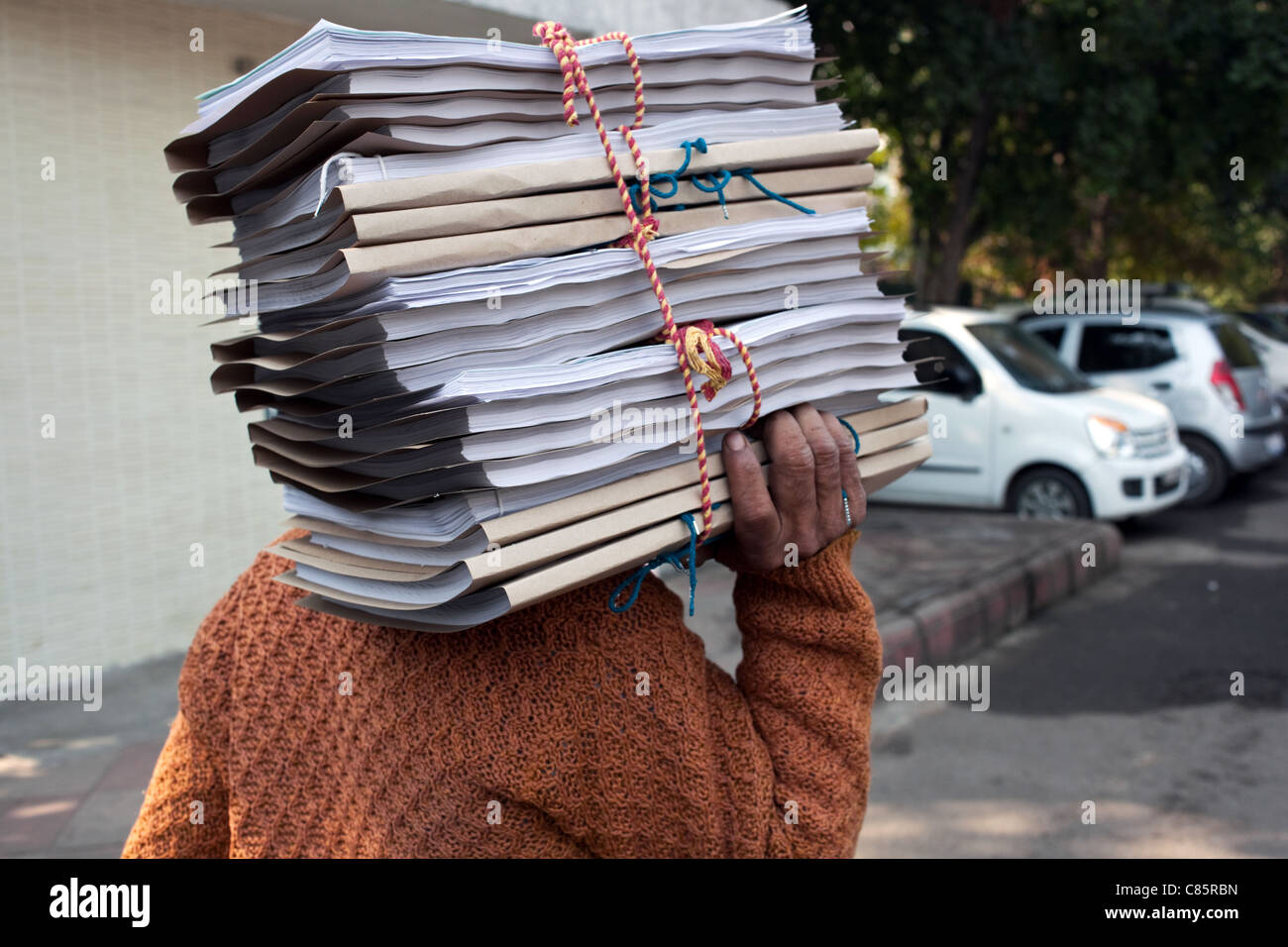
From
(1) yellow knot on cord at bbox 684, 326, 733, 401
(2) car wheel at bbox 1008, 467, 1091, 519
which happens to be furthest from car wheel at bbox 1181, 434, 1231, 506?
(1) yellow knot on cord at bbox 684, 326, 733, 401

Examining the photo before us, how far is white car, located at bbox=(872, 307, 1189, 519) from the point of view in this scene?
8.30 m

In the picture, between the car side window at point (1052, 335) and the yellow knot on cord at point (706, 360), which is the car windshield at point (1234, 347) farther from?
the yellow knot on cord at point (706, 360)

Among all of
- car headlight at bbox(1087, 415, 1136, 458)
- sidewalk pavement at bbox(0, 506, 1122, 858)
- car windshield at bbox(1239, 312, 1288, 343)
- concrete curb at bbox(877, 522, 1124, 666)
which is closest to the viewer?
sidewalk pavement at bbox(0, 506, 1122, 858)

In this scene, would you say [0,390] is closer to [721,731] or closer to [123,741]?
[123,741]

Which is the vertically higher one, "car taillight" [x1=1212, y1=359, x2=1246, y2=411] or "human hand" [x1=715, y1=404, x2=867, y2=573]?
"human hand" [x1=715, y1=404, x2=867, y2=573]

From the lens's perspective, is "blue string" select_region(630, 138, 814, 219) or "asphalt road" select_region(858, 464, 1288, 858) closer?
"blue string" select_region(630, 138, 814, 219)

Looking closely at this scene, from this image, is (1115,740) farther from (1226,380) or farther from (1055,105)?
(1055,105)

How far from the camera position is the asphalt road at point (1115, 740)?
4.10m

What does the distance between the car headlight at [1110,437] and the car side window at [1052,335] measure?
2186 millimetres

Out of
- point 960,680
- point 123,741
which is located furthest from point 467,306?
point 960,680

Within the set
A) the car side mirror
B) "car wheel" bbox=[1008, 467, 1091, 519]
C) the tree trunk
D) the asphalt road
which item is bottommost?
the asphalt road

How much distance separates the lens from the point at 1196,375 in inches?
381

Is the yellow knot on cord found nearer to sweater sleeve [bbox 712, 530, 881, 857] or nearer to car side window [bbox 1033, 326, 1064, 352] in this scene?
sweater sleeve [bbox 712, 530, 881, 857]

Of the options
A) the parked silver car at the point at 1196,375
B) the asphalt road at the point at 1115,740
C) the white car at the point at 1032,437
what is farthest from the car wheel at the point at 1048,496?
the parked silver car at the point at 1196,375
